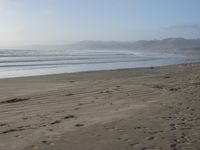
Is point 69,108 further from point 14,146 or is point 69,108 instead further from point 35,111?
point 14,146

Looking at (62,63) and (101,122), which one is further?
(62,63)

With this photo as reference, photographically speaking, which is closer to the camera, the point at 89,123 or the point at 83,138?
the point at 83,138

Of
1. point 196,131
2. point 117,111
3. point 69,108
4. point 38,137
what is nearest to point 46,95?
point 69,108

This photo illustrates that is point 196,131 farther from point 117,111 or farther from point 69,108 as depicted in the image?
point 69,108

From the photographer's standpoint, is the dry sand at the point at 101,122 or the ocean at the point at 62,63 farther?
the ocean at the point at 62,63

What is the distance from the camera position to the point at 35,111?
756 centimetres

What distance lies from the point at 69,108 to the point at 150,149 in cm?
352

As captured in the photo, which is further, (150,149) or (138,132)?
(138,132)

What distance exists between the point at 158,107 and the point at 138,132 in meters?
2.38

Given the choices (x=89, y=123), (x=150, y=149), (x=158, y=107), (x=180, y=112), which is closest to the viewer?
(x=150, y=149)

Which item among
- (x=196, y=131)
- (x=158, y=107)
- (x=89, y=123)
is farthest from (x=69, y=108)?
(x=196, y=131)

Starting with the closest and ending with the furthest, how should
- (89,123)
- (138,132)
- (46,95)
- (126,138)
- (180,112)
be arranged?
(126,138)
(138,132)
(89,123)
(180,112)
(46,95)

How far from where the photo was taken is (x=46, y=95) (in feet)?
33.3

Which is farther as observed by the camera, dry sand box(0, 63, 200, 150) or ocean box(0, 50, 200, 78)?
ocean box(0, 50, 200, 78)
